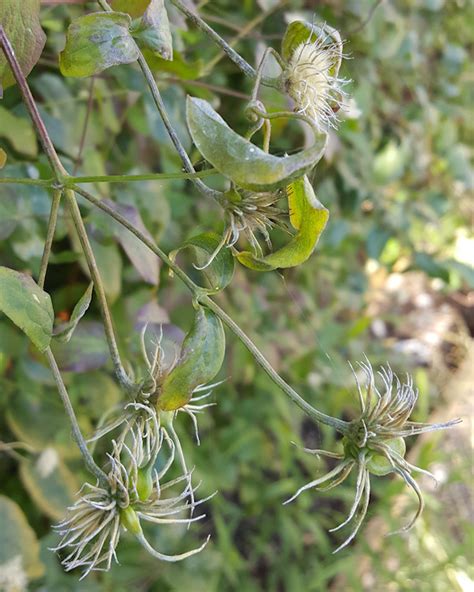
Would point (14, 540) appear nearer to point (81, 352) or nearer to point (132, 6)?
point (81, 352)

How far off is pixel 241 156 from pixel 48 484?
516 millimetres

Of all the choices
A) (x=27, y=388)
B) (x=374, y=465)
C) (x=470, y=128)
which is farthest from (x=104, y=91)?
(x=470, y=128)

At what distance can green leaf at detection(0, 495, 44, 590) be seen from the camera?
1.90 feet

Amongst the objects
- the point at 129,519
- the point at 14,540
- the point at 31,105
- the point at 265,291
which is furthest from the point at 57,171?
the point at 265,291

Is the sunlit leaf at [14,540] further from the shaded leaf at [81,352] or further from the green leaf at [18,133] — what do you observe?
the green leaf at [18,133]

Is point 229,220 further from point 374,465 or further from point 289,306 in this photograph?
point 289,306

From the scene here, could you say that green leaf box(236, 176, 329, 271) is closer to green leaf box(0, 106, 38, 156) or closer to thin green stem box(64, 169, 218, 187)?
thin green stem box(64, 169, 218, 187)

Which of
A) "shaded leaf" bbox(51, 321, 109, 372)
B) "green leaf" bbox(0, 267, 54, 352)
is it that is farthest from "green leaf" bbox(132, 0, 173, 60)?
"shaded leaf" bbox(51, 321, 109, 372)

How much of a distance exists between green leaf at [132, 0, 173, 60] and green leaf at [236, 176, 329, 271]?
9 cm

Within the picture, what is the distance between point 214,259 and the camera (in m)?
0.29

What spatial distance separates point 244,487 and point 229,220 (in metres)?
0.95

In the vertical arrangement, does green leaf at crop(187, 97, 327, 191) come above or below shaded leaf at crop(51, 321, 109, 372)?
above

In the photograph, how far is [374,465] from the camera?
10.4 inches

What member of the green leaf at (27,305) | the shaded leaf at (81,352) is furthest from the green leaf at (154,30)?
the shaded leaf at (81,352)
